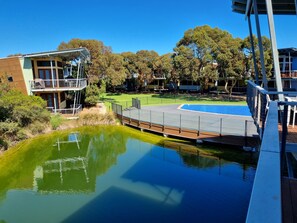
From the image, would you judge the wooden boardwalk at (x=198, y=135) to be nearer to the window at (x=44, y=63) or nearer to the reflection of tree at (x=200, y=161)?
the reflection of tree at (x=200, y=161)

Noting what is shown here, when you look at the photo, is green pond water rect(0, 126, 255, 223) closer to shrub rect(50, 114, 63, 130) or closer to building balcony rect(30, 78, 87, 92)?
shrub rect(50, 114, 63, 130)

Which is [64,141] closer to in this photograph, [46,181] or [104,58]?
[46,181]

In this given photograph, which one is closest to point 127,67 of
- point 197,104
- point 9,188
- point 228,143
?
point 197,104

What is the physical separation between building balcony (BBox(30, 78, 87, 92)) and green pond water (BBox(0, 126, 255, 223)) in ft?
23.4

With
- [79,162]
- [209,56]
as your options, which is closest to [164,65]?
[209,56]

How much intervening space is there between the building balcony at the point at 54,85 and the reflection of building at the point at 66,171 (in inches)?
298

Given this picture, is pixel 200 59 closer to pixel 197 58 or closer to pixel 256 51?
pixel 197 58

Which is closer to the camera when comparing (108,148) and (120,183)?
(120,183)

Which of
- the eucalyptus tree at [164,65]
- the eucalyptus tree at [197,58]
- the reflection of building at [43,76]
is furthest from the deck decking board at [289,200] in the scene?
the eucalyptus tree at [164,65]

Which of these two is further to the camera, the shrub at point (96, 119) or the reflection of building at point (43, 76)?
the reflection of building at point (43, 76)

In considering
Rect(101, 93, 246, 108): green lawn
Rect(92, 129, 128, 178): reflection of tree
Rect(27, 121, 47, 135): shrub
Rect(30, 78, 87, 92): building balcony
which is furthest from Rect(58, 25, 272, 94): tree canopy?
Rect(92, 129, 128, 178): reflection of tree

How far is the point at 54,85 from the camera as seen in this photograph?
951 inches

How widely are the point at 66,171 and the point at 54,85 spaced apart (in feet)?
44.6

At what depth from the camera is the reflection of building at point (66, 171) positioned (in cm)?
1108
